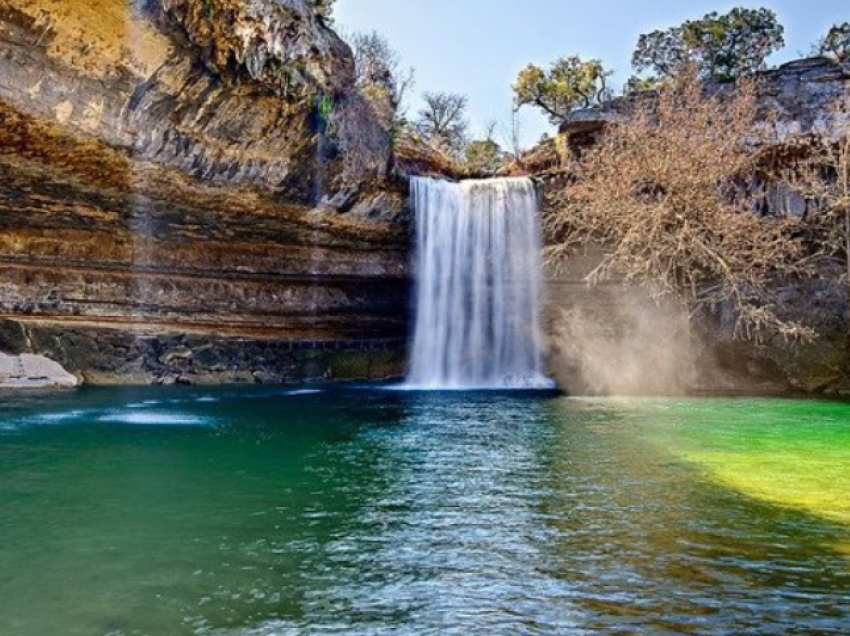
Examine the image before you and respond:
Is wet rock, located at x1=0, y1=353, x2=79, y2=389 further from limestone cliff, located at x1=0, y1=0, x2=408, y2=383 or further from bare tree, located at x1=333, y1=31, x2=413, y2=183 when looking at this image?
bare tree, located at x1=333, y1=31, x2=413, y2=183

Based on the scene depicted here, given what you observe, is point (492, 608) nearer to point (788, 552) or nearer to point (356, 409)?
point (788, 552)

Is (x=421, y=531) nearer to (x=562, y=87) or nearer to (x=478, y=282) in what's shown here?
(x=478, y=282)

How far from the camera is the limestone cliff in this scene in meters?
11.6

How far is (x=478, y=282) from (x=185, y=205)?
7316 millimetres

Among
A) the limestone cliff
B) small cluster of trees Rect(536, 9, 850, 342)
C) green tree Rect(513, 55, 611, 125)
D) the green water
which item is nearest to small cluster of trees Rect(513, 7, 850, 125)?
green tree Rect(513, 55, 611, 125)

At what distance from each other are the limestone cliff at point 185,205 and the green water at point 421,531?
19.6 feet

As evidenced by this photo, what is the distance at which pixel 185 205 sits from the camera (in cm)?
1505

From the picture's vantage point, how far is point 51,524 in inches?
180

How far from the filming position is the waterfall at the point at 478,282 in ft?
58.6

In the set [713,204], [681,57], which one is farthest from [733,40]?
[713,204]

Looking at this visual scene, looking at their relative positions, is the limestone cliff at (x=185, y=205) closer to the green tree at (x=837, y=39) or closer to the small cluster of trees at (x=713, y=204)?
the small cluster of trees at (x=713, y=204)

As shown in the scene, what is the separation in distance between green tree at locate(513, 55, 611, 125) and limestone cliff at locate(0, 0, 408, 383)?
13.0 m

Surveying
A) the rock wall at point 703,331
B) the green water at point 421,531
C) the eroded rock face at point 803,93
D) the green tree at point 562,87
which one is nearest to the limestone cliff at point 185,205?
the rock wall at point 703,331

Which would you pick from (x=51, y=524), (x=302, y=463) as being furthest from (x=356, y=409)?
(x=51, y=524)
